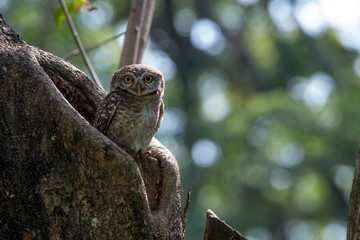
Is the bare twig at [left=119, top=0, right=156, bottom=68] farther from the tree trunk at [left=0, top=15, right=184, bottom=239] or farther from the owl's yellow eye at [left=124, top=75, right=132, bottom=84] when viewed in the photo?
the tree trunk at [left=0, top=15, right=184, bottom=239]

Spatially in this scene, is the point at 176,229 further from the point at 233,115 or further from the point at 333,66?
the point at 333,66

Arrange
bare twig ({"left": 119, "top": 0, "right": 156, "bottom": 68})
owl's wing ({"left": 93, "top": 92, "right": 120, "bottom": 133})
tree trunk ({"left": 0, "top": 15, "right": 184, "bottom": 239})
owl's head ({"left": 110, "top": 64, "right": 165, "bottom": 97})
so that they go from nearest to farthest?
tree trunk ({"left": 0, "top": 15, "right": 184, "bottom": 239})
owl's wing ({"left": 93, "top": 92, "right": 120, "bottom": 133})
owl's head ({"left": 110, "top": 64, "right": 165, "bottom": 97})
bare twig ({"left": 119, "top": 0, "right": 156, "bottom": 68})

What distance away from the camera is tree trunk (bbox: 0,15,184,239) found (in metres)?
2.83

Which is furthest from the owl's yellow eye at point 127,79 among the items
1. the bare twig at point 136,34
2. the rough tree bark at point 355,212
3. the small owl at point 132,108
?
the rough tree bark at point 355,212

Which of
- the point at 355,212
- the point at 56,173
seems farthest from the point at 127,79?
the point at 355,212

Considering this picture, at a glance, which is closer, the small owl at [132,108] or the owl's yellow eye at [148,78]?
the small owl at [132,108]

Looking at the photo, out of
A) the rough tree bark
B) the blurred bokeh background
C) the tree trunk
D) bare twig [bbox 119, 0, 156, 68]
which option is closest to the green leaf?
bare twig [bbox 119, 0, 156, 68]

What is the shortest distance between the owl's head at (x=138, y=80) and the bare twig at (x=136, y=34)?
0.48 m

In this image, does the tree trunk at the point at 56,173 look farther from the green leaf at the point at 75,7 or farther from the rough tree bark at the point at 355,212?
the green leaf at the point at 75,7

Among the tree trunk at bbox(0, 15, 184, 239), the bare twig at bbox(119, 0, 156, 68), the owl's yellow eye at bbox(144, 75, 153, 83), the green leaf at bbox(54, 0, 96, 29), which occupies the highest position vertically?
the bare twig at bbox(119, 0, 156, 68)

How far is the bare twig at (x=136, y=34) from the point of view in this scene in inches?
183

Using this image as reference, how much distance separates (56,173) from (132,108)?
1268 millimetres

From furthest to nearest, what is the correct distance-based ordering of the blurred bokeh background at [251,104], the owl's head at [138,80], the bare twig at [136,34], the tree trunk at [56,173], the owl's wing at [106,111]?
the blurred bokeh background at [251,104] < the bare twig at [136,34] < the owl's head at [138,80] < the owl's wing at [106,111] < the tree trunk at [56,173]

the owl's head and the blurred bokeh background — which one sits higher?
the blurred bokeh background
